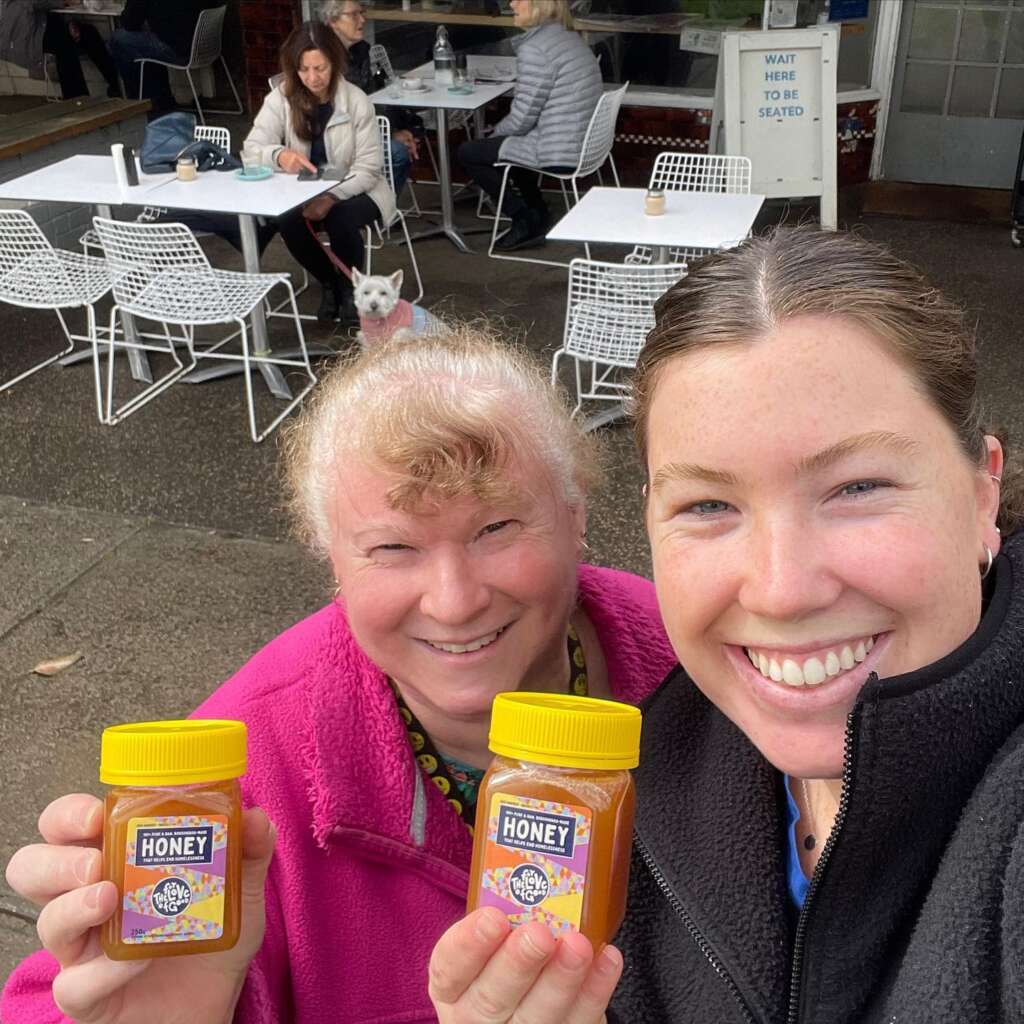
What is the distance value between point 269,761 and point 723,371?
33.3 inches

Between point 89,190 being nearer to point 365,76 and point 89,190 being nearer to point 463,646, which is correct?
point 365,76

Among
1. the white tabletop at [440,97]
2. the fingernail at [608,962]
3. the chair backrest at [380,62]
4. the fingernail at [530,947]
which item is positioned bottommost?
the white tabletop at [440,97]

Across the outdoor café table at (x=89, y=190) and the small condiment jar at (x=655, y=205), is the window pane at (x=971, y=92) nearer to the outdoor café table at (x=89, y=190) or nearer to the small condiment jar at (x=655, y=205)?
the small condiment jar at (x=655, y=205)

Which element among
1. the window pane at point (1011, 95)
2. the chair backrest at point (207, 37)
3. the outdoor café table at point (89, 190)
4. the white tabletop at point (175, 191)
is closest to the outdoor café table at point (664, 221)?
the white tabletop at point (175, 191)

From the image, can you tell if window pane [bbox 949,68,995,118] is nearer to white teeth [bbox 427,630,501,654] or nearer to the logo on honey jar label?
white teeth [bbox 427,630,501,654]

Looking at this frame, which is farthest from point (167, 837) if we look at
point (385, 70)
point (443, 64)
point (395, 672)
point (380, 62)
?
point (380, 62)

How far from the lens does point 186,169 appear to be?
20.0ft

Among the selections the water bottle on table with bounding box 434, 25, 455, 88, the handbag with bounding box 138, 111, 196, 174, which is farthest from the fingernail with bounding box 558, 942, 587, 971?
the water bottle on table with bounding box 434, 25, 455, 88

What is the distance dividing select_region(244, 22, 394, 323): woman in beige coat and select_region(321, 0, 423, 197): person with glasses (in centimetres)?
89

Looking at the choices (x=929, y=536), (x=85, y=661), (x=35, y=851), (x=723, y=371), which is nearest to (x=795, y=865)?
(x=929, y=536)

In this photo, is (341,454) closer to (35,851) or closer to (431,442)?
(431,442)

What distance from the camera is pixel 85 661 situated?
3.88 m

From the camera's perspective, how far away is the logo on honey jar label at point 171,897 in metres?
1.08

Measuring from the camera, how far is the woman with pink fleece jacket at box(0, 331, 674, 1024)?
140cm
